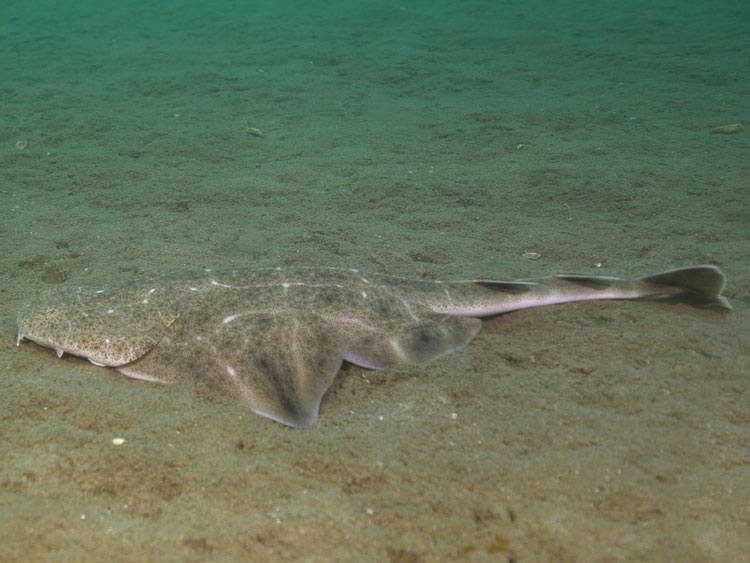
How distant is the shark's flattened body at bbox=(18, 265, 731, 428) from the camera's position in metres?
3.39

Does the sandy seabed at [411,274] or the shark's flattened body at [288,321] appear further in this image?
the shark's flattened body at [288,321]

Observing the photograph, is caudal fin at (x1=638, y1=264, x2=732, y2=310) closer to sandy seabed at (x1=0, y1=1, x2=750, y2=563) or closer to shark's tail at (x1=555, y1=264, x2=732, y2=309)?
shark's tail at (x1=555, y1=264, x2=732, y2=309)

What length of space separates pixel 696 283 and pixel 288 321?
3184 millimetres

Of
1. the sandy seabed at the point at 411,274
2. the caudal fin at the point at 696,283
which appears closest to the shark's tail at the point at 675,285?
the caudal fin at the point at 696,283

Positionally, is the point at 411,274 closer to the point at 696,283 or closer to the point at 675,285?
the point at 675,285

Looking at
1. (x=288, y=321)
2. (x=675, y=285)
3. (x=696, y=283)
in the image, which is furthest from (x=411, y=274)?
(x=696, y=283)

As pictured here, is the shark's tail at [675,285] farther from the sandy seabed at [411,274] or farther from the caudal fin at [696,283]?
the sandy seabed at [411,274]

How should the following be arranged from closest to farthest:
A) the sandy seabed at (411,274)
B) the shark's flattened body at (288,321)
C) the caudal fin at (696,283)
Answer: the sandy seabed at (411,274) → the shark's flattened body at (288,321) → the caudal fin at (696,283)

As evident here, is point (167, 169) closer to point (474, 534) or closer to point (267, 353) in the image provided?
point (267, 353)

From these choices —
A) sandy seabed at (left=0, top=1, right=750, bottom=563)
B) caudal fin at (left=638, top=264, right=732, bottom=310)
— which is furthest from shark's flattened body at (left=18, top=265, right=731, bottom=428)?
sandy seabed at (left=0, top=1, right=750, bottom=563)

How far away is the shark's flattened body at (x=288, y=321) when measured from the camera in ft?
11.1

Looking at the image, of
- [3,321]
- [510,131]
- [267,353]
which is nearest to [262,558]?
[267,353]

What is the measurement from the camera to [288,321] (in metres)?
3.67

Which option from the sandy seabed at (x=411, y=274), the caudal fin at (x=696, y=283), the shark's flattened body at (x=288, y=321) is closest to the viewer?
the sandy seabed at (x=411, y=274)
